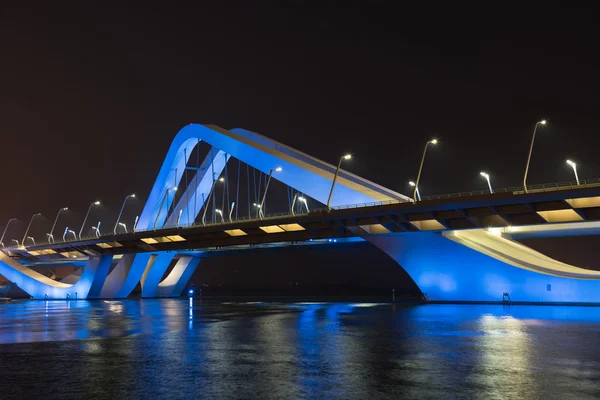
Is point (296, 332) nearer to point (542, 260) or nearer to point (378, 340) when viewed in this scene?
point (378, 340)

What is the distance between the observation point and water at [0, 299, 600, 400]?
953 cm

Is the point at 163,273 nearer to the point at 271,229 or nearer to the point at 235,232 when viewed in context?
the point at 235,232

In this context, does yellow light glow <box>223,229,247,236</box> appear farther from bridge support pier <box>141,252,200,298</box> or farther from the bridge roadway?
bridge support pier <box>141,252,200,298</box>

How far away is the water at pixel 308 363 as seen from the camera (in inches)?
375

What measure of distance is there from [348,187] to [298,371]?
3753 centimetres

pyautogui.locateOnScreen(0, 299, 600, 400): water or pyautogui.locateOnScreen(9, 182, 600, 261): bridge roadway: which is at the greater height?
pyautogui.locateOnScreen(9, 182, 600, 261): bridge roadway

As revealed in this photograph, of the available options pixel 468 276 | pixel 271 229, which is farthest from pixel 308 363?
pixel 271 229

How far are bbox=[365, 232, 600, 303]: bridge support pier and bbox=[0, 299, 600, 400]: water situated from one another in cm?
1769

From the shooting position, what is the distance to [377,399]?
8812 millimetres

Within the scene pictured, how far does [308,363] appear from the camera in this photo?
12.5 metres

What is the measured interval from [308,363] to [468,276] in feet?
102

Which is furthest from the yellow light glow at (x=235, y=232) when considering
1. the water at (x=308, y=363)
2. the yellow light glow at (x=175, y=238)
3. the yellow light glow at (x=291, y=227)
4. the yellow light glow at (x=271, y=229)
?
the water at (x=308, y=363)

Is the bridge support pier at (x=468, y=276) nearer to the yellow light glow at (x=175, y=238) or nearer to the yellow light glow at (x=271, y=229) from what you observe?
the yellow light glow at (x=271, y=229)

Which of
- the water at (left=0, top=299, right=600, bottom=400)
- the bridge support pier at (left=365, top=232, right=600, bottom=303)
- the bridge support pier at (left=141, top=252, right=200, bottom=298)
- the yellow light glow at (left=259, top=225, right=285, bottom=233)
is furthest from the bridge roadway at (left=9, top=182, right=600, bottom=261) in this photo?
the water at (left=0, top=299, right=600, bottom=400)
